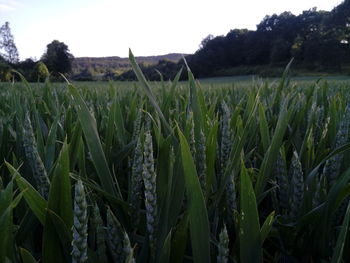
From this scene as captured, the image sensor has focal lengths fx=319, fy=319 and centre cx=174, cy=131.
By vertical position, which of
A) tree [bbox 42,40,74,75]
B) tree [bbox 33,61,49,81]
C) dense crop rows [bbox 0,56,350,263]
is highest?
tree [bbox 42,40,74,75]

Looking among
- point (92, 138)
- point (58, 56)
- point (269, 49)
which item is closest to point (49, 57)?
point (58, 56)

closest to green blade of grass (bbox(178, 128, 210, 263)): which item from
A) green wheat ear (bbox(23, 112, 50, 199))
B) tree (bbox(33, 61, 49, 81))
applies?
green wheat ear (bbox(23, 112, 50, 199))

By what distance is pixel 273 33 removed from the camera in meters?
54.5

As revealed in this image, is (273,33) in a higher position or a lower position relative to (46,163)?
higher

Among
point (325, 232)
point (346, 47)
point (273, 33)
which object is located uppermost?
point (273, 33)

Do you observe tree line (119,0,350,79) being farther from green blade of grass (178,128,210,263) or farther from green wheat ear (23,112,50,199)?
green blade of grass (178,128,210,263)

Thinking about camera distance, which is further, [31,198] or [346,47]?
[346,47]

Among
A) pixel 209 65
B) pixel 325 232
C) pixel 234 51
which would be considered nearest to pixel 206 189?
pixel 325 232

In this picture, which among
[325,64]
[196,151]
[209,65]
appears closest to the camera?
[196,151]

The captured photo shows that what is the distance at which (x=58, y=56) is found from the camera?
1956 inches

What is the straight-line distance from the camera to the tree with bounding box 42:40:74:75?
45906mm

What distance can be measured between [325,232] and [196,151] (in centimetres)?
24

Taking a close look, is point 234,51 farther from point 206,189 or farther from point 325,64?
point 206,189

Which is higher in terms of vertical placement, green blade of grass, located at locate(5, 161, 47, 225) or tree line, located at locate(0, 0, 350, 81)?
tree line, located at locate(0, 0, 350, 81)
